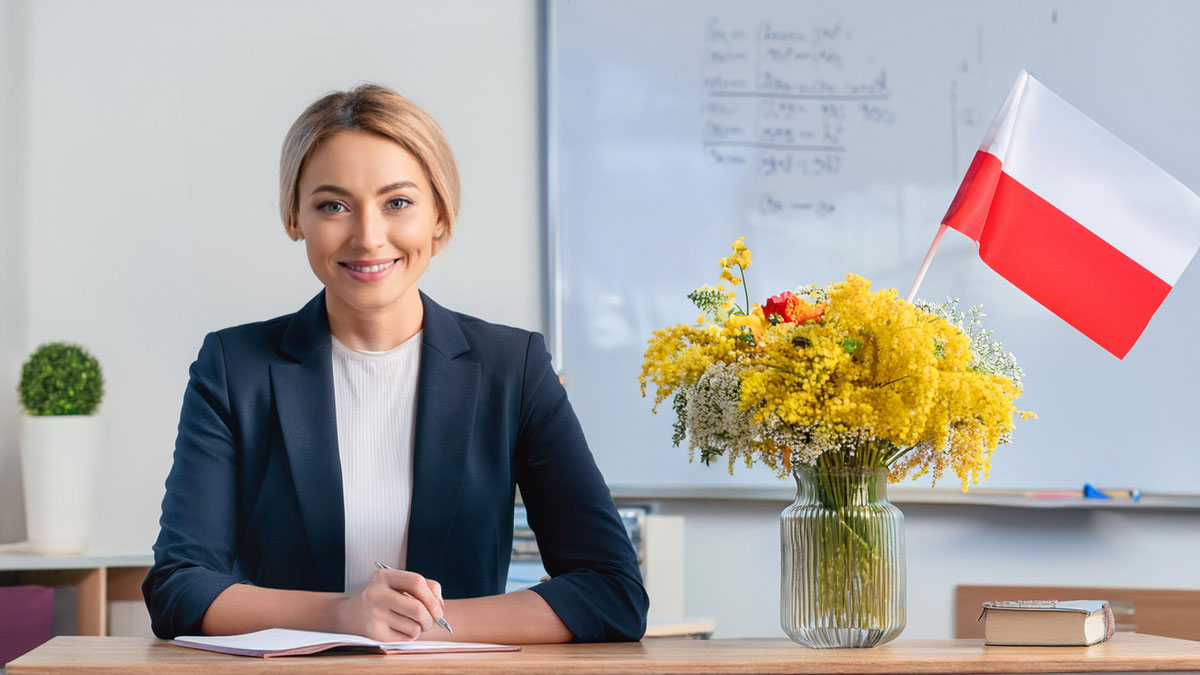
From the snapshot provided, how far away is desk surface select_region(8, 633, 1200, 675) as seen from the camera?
990mm

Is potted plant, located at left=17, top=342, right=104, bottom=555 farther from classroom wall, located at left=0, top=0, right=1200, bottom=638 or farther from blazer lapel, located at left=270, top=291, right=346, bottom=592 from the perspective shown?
blazer lapel, located at left=270, top=291, right=346, bottom=592

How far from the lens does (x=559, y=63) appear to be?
8.77 ft

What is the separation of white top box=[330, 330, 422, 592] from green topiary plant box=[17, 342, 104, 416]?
45.6 inches

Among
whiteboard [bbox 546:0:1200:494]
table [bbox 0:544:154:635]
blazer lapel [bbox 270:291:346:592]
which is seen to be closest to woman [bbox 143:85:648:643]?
blazer lapel [bbox 270:291:346:592]

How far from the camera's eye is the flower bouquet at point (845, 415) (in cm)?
114

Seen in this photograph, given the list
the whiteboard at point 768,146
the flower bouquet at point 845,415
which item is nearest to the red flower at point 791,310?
the flower bouquet at point 845,415

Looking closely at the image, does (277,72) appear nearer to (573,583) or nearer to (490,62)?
(490,62)

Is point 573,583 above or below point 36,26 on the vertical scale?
below

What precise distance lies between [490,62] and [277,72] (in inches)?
19.7

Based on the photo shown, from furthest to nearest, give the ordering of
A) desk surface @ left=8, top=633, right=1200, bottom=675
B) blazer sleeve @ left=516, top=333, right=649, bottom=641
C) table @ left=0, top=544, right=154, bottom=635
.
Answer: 1. table @ left=0, top=544, right=154, bottom=635
2. blazer sleeve @ left=516, top=333, right=649, bottom=641
3. desk surface @ left=8, top=633, right=1200, bottom=675

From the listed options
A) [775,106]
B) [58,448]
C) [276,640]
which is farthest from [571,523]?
[775,106]

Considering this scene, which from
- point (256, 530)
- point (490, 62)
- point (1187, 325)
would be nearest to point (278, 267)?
point (490, 62)

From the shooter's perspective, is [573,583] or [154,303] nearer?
[573,583]

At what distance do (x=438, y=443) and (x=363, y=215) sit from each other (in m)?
0.28
